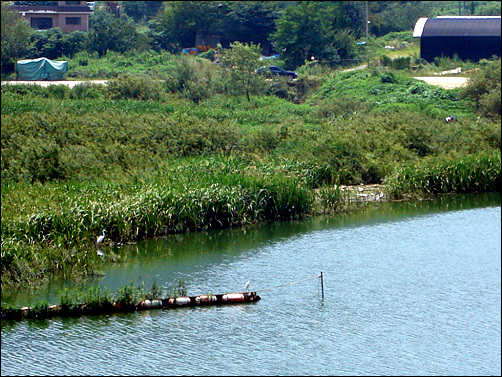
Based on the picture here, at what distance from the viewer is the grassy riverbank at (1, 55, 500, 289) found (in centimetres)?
2152

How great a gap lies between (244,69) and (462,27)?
59.1 feet

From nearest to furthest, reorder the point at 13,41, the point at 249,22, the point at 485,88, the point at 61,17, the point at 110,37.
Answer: the point at 485,88 → the point at 13,41 → the point at 110,37 → the point at 61,17 → the point at 249,22

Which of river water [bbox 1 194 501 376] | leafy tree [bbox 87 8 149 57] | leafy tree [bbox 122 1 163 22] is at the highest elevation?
leafy tree [bbox 122 1 163 22]

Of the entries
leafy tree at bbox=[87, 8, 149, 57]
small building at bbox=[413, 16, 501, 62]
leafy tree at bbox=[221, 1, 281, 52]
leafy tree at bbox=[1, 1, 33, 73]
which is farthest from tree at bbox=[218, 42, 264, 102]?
leafy tree at bbox=[221, 1, 281, 52]

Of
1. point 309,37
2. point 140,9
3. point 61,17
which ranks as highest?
point 140,9

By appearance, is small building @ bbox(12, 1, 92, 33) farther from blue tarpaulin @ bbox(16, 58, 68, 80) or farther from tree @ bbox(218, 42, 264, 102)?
tree @ bbox(218, 42, 264, 102)

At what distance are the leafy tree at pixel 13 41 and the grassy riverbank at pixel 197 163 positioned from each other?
10.9 m

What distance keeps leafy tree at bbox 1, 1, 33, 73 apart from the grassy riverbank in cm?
1093

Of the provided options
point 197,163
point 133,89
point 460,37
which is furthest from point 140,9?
point 197,163

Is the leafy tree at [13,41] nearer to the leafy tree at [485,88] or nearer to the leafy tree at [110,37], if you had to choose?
the leafy tree at [110,37]

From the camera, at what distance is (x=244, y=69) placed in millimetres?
49281

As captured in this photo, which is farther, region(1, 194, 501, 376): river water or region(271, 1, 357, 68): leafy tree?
region(271, 1, 357, 68): leafy tree

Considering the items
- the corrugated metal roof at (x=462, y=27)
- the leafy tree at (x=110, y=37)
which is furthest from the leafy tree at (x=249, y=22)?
the corrugated metal roof at (x=462, y=27)

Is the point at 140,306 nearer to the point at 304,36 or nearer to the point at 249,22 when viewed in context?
the point at 304,36
